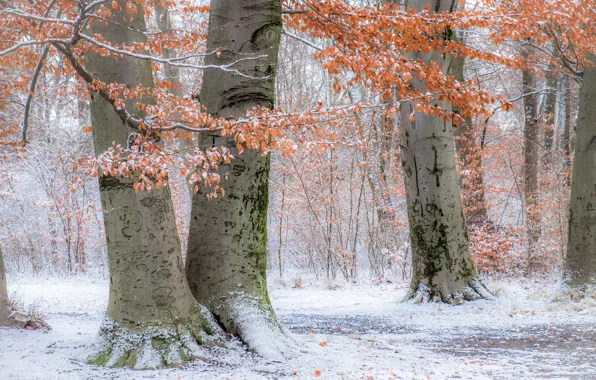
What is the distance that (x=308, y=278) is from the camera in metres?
14.7

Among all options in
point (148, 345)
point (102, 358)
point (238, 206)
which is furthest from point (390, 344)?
point (102, 358)

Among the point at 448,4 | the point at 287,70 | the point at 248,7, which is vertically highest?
the point at 287,70

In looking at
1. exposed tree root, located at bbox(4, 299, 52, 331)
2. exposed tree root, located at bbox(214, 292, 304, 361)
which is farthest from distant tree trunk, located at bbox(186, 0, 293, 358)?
exposed tree root, located at bbox(4, 299, 52, 331)

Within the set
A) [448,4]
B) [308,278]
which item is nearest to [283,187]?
[308,278]

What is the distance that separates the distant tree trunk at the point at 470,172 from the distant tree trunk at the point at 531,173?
42.3 inches

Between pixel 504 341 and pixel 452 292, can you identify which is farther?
pixel 452 292

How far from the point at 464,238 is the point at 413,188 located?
A: 1.18 meters

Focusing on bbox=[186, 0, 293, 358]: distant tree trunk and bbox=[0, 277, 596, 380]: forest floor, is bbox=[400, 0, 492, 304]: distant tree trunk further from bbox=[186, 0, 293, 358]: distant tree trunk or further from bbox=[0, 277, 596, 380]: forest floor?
bbox=[186, 0, 293, 358]: distant tree trunk

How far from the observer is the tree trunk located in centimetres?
489

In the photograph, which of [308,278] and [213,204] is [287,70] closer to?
[308,278]

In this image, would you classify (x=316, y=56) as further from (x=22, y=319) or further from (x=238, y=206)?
(x=22, y=319)

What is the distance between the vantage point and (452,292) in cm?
884

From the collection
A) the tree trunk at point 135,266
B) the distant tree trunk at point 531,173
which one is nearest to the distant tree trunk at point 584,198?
the distant tree trunk at point 531,173

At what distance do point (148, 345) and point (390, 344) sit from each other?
2703 mm
